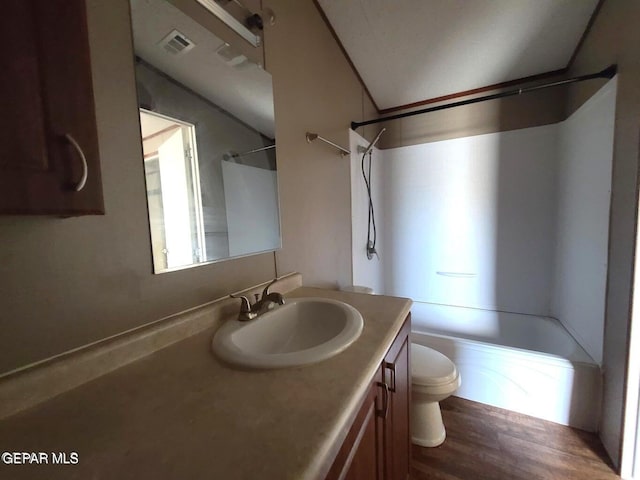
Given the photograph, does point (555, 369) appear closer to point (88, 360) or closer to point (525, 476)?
point (525, 476)

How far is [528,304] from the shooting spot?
7.57 feet

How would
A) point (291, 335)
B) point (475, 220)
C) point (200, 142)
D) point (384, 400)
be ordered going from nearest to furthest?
point (384, 400) → point (200, 142) → point (291, 335) → point (475, 220)

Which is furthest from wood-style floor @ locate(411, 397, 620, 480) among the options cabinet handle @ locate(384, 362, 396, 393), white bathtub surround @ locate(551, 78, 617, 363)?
cabinet handle @ locate(384, 362, 396, 393)

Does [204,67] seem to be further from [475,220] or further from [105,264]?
[475,220]

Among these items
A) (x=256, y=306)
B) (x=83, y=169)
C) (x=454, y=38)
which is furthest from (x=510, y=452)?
(x=454, y=38)

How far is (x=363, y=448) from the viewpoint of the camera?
638 millimetres

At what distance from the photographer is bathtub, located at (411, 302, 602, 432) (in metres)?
1.51

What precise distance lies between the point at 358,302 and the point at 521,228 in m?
2.08

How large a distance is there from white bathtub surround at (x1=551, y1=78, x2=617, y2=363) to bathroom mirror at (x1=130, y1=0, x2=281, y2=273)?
1.88 m

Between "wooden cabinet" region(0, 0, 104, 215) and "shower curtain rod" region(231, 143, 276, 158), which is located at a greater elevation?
"shower curtain rod" region(231, 143, 276, 158)

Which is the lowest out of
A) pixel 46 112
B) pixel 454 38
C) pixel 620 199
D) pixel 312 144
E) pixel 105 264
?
pixel 105 264

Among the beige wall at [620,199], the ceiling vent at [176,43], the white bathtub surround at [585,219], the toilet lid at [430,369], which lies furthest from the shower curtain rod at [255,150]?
the white bathtub surround at [585,219]

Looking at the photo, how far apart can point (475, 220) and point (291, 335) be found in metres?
2.24

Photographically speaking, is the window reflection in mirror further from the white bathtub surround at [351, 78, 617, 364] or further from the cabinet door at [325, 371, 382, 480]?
the white bathtub surround at [351, 78, 617, 364]
